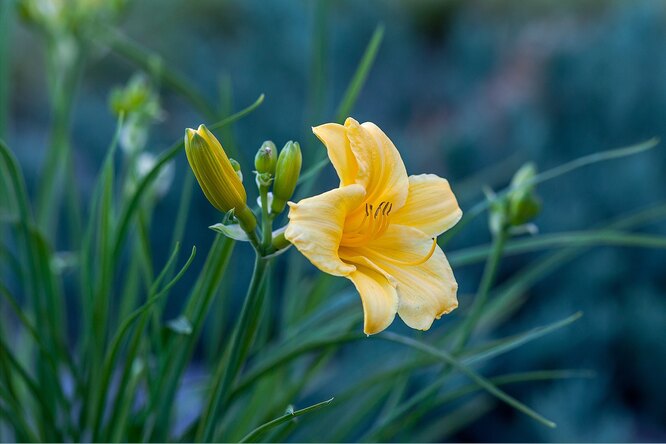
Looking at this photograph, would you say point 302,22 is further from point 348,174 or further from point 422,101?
point 348,174

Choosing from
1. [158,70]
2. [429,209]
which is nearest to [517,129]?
[158,70]

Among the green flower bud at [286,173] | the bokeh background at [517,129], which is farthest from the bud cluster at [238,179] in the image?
the bokeh background at [517,129]

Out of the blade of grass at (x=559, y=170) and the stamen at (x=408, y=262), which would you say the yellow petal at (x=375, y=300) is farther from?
the blade of grass at (x=559, y=170)

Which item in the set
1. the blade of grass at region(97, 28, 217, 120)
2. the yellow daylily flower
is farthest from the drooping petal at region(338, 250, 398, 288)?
the blade of grass at region(97, 28, 217, 120)

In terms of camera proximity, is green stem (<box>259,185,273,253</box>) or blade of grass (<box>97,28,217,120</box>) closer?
green stem (<box>259,185,273,253</box>)

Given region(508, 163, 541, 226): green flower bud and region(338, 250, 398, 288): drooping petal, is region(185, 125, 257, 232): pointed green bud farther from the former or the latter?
region(508, 163, 541, 226): green flower bud

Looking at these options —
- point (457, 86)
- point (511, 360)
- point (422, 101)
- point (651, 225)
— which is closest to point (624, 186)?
point (651, 225)

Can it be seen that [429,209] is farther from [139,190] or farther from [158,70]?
[158,70]

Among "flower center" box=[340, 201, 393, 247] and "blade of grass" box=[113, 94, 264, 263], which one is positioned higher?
"blade of grass" box=[113, 94, 264, 263]
